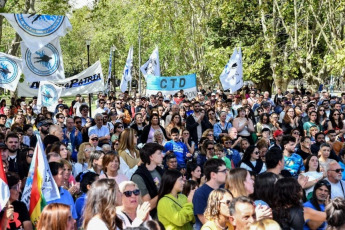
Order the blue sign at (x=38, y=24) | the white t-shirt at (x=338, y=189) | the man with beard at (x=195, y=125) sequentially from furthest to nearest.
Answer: the man with beard at (x=195, y=125) < the blue sign at (x=38, y=24) < the white t-shirt at (x=338, y=189)

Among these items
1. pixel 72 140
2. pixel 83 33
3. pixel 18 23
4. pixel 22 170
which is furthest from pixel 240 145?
pixel 83 33

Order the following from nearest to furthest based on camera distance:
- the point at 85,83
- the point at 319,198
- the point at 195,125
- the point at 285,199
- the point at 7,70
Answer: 1. the point at 285,199
2. the point at 319,198
3. the point at 195,125
4. the point at 7,70
5. the point at 85,83

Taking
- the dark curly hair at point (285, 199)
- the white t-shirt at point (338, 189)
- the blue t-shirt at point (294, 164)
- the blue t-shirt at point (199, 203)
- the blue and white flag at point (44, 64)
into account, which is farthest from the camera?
the blue and white flag at point (44, 64)

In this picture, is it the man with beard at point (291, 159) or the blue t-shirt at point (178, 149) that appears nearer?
the man with beard at point (291, 159)

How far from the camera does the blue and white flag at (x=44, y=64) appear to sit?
13.4 metres

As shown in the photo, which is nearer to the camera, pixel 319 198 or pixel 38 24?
pixel 319 198

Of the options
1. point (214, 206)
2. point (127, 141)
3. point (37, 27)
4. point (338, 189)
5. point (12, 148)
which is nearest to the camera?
point (214, 206)

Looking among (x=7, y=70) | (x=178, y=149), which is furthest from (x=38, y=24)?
(x=178, y=149)

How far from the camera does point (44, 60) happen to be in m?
13.6

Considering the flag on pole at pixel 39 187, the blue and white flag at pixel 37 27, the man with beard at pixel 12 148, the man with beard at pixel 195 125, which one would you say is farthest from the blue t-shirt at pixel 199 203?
the blue and white flag at pixel 37 27

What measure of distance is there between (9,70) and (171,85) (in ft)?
18.3

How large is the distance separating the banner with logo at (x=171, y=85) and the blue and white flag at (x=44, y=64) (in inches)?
253

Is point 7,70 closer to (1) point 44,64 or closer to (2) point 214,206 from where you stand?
(1) point 44,64

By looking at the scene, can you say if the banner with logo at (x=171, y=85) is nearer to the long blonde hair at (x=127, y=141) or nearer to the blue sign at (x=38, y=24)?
the blue sign at (x=38, y=24)
